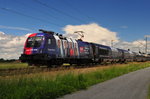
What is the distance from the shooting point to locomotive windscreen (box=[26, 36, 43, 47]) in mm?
21736

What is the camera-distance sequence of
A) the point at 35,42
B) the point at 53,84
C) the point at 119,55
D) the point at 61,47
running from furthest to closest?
the point at 119,55
the point at 61,47
the point at 35,42
the point at 53,84

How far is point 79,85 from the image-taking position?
1093cm

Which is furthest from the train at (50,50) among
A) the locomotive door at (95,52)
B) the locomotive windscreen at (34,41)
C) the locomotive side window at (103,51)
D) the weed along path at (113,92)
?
the weed along path at (113,92)

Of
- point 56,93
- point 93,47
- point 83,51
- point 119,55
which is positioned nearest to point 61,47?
point 83,51

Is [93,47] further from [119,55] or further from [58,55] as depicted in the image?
[119,55]

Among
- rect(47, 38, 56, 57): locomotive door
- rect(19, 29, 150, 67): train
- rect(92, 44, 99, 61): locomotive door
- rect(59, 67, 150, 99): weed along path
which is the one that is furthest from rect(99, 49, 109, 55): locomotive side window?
rect(59, 67, 150, 99): weed along path

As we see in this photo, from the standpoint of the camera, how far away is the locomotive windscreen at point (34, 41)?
21.7 metres

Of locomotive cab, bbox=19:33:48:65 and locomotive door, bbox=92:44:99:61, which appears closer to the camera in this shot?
locomotive cab, bbox=19:33:48:65

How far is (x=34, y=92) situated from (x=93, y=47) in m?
27.0

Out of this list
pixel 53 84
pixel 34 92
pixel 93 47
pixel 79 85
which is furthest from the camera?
pixel 93 47

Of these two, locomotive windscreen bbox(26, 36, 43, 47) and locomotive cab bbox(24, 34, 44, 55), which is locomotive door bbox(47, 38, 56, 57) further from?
locomotive windscreen bbox(26, 36, 43, 47)

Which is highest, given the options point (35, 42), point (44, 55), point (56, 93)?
point (35, 42)

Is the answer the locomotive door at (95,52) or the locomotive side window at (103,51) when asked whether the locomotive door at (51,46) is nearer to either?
the locomotive door at (95,52)

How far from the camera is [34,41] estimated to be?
2223cm
